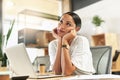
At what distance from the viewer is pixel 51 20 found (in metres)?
5.21

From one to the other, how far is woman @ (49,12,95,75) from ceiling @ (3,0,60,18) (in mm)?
3377

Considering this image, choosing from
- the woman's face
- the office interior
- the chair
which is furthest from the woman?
the office interior

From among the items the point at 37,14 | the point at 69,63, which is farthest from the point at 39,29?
the point at 69,63

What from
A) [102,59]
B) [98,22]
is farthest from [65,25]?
[98,22]

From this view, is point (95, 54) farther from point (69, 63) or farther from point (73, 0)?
point (73, 0)

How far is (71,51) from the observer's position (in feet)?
5.40

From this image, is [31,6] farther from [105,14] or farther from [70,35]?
[70,35]

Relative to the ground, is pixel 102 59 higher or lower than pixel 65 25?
lower

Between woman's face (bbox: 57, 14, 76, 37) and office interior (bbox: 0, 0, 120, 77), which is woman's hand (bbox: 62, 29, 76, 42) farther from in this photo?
office interior (bbox: 0, 0, 120, 77)

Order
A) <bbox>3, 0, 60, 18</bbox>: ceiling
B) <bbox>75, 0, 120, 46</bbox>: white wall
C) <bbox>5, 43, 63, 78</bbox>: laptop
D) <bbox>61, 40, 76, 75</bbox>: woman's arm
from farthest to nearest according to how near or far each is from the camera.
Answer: <bbox>3, 0, 60, 18</bbox>: ceiling → <bbox>75, 0, 120, 46</bbox>: white wall → <bbox>61, 40, 76, 75</bbox>: woman's arm → <bbox>5, 43, 63, 78</bbox>: laptop

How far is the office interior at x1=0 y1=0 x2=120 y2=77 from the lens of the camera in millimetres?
4379

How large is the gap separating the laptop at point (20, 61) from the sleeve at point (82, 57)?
335 millimetres

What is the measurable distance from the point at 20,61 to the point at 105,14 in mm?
3675

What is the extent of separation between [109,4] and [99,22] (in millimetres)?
517
